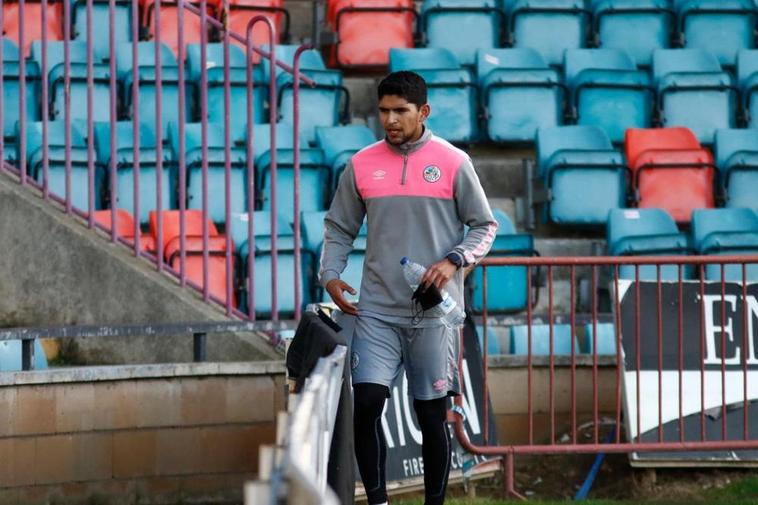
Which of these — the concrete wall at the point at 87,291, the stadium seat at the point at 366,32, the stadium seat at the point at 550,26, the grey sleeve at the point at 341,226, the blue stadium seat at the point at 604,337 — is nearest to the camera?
the grey sleeve at the point at 341,226

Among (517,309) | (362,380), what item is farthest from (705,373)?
(362,380)

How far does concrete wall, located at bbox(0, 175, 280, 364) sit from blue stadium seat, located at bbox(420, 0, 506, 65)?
13.2ft

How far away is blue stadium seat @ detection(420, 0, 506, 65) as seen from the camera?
11.5 meters

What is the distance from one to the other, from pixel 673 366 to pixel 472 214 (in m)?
2.78

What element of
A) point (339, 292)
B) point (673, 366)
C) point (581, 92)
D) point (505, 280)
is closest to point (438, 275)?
Answer: point (339, 292)

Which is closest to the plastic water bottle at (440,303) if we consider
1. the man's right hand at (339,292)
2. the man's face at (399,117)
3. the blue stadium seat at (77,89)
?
the man's right hand at (339,292)

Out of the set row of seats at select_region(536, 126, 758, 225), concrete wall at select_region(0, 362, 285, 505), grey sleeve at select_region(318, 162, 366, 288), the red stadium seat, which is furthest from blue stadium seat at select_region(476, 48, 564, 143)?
grey sleeve at select_region(318, 162, 366, 288)

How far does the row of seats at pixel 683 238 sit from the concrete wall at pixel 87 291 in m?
2.50

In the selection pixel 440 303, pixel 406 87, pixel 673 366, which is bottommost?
pixel 673 366

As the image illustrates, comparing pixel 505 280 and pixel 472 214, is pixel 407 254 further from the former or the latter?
pixel 505 280

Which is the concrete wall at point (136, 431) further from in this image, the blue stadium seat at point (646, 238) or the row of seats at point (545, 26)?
the row of seats at point (545, 26)

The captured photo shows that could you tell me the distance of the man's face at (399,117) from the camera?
18.4ft

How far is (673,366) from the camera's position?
319 inches

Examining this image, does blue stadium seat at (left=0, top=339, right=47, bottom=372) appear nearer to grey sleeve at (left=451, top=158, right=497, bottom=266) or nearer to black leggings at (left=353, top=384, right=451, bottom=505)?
black leggings at (left=353, top=384, right=451, bottom=505)
